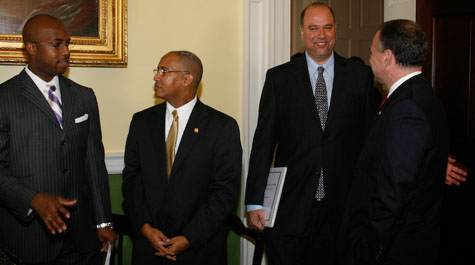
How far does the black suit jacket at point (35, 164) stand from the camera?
7.65 feet

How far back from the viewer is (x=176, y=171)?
108 inches

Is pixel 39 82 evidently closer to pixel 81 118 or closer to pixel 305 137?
pixel 81 118

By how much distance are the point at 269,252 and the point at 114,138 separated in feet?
4.38

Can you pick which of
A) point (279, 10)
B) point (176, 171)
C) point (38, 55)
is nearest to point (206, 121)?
point (176, 171)

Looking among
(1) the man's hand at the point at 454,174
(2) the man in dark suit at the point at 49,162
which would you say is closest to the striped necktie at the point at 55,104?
(2) the man in dark suit at the point at 49,162

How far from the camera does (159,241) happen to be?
2670 millimetres

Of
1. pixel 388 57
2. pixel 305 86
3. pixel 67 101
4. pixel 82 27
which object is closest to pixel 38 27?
pixel 67 101

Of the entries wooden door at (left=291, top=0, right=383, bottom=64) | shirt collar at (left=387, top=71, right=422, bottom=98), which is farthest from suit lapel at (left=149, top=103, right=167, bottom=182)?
wooden door at (left=291, top=0, right=383, bottom=64)

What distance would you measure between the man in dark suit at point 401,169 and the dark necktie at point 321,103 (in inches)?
20.1

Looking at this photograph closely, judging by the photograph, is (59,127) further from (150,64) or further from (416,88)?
(416,88)

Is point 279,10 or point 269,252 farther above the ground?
point 279,10

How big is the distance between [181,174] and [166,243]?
40cm

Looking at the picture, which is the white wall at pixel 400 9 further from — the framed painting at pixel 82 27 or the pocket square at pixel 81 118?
the pocket square at pixel 81 118

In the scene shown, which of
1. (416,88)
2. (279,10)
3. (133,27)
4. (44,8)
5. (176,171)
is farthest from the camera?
(279,10)
